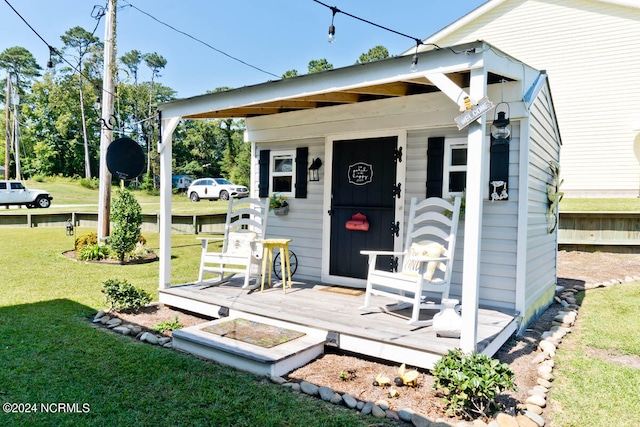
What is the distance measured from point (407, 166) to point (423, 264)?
1424 millimetres

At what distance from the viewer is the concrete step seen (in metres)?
2.98

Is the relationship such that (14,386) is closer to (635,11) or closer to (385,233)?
(385,233)

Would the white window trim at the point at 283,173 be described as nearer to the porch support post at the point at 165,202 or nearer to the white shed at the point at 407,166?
the white shed at the point at 407,166

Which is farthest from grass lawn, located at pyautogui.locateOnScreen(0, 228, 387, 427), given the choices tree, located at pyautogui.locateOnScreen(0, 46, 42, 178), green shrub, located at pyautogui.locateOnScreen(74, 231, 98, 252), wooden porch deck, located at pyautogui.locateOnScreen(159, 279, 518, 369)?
tree, located at pyautogui.locateOnScreen(0, 46, 42, 178)

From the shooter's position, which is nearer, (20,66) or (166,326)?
(166,326)

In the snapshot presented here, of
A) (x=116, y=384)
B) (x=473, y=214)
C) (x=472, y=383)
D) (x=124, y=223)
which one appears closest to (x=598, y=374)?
(x=472, y=383)

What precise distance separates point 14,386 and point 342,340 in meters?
2.21

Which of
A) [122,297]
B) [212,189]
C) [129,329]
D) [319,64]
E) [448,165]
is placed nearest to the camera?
[129,329]

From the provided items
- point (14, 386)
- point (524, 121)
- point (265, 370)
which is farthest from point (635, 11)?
point (14, 386)

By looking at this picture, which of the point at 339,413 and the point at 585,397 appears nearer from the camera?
the point at 339,413

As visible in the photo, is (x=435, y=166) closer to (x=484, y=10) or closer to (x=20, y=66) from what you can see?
(x=484, y=10)

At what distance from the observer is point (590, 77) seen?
10.5 metres

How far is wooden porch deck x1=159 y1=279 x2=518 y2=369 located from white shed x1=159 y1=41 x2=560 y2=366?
17 millimetres

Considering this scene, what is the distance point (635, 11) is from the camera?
9.91m
